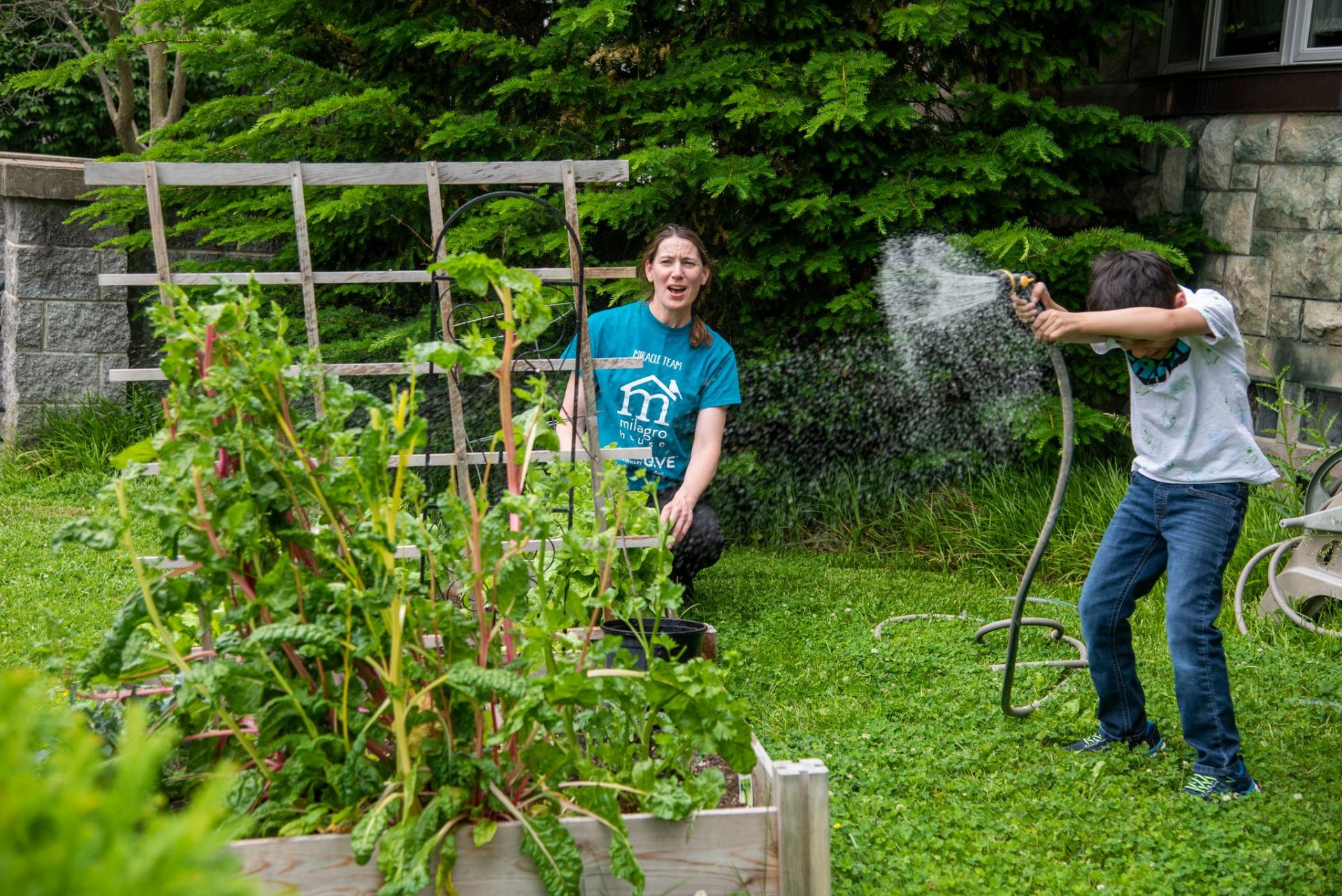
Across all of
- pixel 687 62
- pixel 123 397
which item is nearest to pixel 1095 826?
pixel 687 62

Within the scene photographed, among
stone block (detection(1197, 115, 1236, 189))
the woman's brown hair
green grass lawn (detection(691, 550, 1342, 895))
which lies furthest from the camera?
stone block (detection(1197, 115, 1236, 189))

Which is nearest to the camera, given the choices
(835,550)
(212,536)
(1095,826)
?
(212,536)

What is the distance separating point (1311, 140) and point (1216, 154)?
20.0 inches

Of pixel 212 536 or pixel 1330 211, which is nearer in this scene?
pixel 212 536

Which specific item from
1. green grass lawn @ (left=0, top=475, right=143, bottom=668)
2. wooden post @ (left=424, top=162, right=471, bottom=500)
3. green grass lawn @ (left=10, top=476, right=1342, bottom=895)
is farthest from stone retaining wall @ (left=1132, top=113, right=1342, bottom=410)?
green grass lawn @ (left=0, top=475, right=143, bottom=668)

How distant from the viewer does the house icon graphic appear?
4.06 meters

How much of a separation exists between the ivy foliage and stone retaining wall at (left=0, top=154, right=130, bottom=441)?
2.32 feet

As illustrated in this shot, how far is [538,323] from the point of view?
79.7 inches

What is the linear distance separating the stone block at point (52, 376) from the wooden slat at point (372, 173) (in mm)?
3641

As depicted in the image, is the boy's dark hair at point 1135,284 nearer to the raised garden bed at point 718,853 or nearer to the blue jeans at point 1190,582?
the blue jeans at point 1190,582

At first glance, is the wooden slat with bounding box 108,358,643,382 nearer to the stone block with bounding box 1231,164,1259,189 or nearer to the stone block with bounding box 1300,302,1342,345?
the stone block with bounding box 1300,302,1342,345

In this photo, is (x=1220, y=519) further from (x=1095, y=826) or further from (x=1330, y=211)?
(x=1330, y=211)

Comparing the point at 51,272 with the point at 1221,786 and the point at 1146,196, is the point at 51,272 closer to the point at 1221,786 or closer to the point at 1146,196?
the point at 1146,196

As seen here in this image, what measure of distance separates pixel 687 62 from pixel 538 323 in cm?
395
